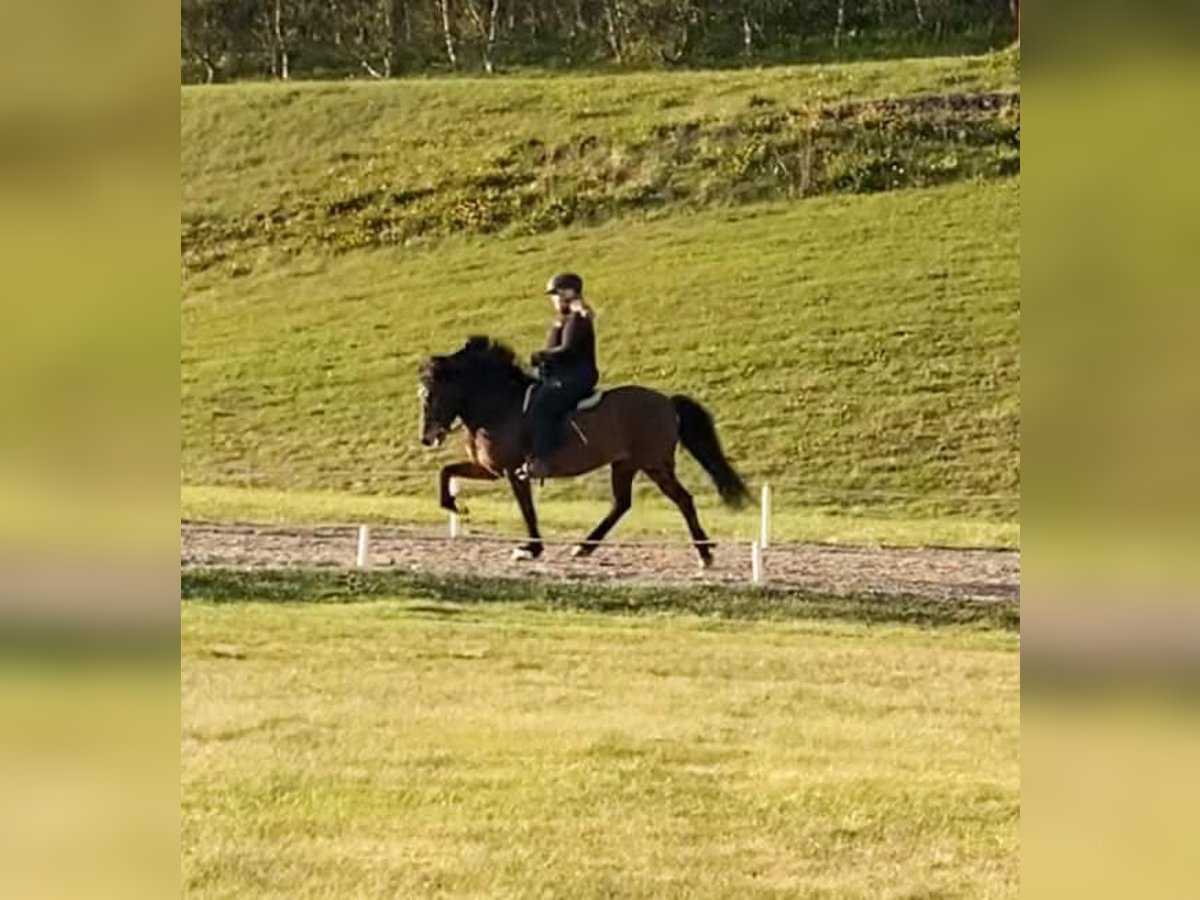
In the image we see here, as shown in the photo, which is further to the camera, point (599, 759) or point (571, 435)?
point (571, 435)

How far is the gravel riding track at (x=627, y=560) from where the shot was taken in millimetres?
2469

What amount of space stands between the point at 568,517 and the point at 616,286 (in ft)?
1.47

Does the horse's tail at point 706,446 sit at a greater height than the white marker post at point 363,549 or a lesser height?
greater

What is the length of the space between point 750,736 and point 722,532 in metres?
0.38

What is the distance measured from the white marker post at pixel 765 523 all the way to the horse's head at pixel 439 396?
0.59 m

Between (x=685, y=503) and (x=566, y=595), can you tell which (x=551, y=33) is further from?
(x=566, y=595)

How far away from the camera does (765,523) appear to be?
2.50 meters

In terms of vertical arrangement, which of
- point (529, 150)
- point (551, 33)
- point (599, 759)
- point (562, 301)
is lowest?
point (599, 759)

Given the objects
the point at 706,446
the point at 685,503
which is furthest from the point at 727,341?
the point at 685,503

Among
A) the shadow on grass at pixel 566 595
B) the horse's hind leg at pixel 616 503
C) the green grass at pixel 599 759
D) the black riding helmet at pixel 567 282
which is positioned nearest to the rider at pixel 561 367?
the black riding helmet at pixel 567 282

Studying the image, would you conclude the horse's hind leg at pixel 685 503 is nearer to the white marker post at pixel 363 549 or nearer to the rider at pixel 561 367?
the rider at pixel 561 367
